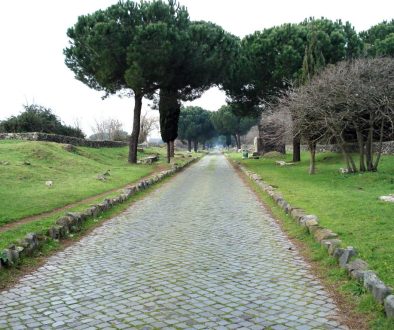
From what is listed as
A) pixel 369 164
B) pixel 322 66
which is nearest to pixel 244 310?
pixel 369 164

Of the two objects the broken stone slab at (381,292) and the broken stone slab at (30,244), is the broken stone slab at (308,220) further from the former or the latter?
the broken stone slab at (30,244)

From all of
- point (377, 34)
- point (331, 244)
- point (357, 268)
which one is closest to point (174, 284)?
point (357, 268)

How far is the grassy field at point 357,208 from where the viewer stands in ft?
21.3

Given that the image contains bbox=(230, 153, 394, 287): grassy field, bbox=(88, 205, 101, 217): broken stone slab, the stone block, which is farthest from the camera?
bbox=(88, 205, 101, 217): broken stone slab

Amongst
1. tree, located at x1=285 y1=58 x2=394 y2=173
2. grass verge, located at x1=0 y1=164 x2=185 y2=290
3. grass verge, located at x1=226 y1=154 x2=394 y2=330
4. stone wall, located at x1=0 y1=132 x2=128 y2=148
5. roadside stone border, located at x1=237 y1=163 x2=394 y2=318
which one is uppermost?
tree, located at x1=285 y1=58 x2=394 y2=173

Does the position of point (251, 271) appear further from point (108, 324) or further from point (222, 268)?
point (108, 324)

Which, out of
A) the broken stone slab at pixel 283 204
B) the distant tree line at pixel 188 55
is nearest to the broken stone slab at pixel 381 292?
the broken stone slab at pixel 283 204

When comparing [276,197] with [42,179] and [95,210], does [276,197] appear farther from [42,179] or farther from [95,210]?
[42,179]

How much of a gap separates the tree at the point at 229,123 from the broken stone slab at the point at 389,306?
272 ft

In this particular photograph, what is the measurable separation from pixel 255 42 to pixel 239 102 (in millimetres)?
5155

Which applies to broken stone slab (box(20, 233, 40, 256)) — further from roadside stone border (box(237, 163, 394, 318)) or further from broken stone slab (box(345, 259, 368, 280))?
broken stone slab (box(345, 259, 368, 280))

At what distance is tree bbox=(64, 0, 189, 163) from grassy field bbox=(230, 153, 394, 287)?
43.5 feet

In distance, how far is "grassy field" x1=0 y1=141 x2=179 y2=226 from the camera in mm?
12070

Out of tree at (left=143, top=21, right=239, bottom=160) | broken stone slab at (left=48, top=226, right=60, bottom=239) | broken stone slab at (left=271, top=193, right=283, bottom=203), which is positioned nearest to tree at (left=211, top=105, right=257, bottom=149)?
tree at (left=143, top=21, right=239, bottom=160)
